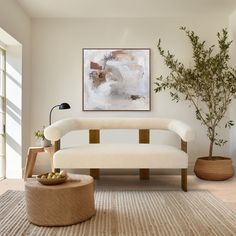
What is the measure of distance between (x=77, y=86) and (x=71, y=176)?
2340 mm

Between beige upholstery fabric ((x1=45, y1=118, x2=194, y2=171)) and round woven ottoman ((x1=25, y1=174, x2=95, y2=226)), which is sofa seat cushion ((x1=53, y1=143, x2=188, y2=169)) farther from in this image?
round woven ottoman ((x1=25, y1=174, x2=95, y2=226))

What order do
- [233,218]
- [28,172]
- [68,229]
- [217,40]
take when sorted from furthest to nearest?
[217,40] → [28,172] → [233,218] → [68,229]

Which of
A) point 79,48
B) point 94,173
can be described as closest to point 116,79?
point 79,48

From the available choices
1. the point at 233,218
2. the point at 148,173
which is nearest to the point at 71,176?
the point at 233,218

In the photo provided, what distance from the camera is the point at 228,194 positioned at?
3721 millimetres

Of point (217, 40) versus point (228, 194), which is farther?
point (217, 40)

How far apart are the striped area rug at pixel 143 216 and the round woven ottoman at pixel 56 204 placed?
6cm

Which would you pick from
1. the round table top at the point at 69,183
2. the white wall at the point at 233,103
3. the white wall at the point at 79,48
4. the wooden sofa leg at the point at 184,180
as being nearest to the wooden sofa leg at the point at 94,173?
the white wall at the point at 79,48

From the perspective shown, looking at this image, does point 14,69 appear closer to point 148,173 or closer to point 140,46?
point 140,46

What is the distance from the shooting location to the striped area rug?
248 centimetres

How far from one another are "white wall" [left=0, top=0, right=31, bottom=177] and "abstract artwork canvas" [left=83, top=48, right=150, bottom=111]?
798 millimetres

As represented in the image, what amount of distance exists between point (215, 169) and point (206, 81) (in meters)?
1.15

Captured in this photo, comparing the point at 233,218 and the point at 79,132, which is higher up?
the point at 79,132

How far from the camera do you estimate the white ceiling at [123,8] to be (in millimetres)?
4457
